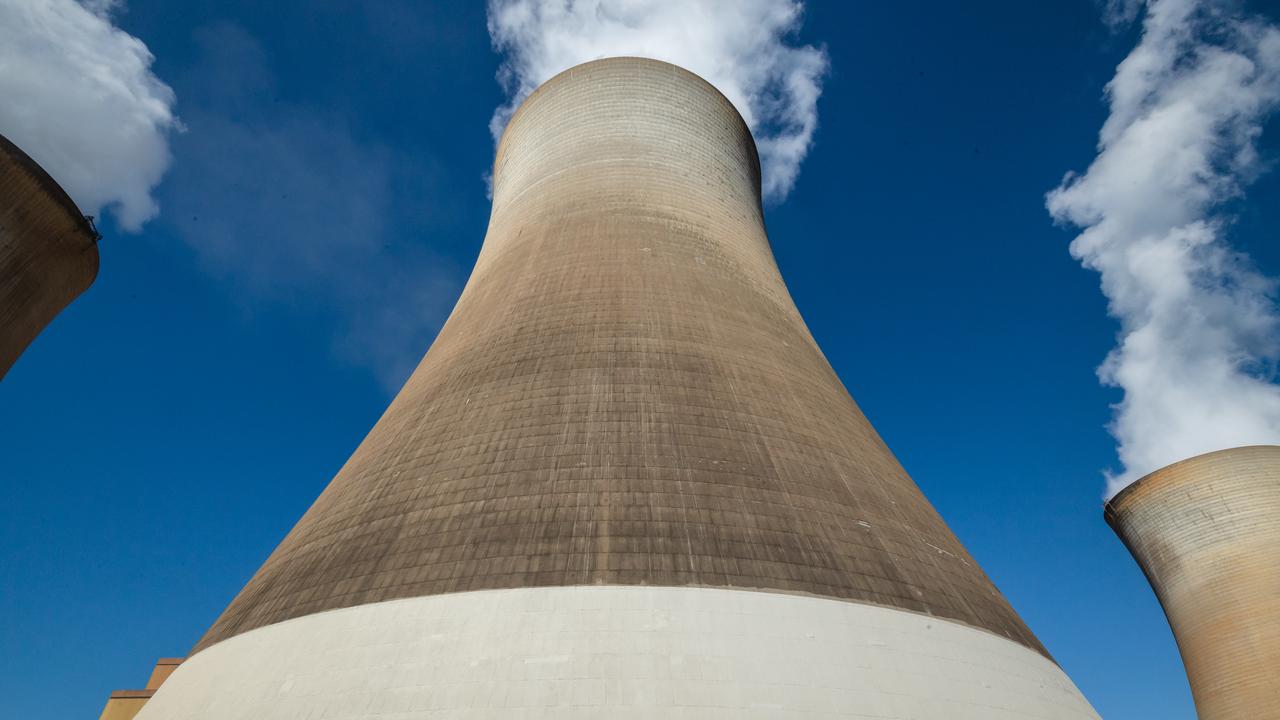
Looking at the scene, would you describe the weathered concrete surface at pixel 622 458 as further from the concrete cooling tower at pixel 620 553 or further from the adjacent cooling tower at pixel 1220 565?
the adjacent cooling tower at pixel 1220 565

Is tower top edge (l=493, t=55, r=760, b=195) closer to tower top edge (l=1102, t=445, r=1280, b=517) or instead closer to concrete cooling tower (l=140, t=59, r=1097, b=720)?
concrete cooling tower (l=140, t=59, r=1097, b=720)

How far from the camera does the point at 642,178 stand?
42.1 ft

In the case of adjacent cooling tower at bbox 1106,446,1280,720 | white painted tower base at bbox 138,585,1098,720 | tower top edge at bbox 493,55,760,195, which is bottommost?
white painted tower base at bbox 138,585,1098,720

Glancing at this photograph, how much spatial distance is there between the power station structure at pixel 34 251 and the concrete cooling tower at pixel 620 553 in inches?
174

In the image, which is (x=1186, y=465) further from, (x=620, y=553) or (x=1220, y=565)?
(x=620, y=553)

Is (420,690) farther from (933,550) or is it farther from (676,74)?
(676,74)

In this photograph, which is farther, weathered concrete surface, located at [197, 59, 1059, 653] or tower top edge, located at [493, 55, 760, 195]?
tower top edge, located at [493, 55, 760, 195]

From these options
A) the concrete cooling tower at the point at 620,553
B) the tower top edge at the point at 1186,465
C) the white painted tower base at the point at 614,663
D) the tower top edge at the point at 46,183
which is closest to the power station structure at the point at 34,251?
the tower top edge at the point at 46,183

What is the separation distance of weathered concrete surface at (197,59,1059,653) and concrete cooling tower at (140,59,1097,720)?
0.03m

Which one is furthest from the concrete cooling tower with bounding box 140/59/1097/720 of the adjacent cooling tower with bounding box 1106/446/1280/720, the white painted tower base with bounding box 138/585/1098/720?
the adjacent cooling tower with bounding box 1106/446/1280/720

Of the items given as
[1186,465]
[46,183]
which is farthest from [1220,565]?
[46,183]

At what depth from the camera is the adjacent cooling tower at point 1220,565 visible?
48.6 feet

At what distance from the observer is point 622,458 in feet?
24.8

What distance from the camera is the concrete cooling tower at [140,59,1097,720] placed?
595cm
